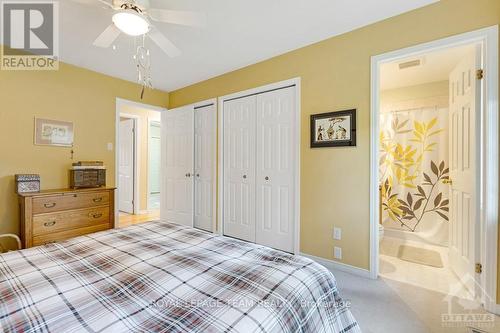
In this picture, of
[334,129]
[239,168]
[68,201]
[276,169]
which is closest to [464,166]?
[334,129]

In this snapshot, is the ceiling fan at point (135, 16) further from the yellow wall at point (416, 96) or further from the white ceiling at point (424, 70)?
the yellow wall at point (416, 96)

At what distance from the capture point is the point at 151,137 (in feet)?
17.5

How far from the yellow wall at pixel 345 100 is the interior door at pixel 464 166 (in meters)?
0.47

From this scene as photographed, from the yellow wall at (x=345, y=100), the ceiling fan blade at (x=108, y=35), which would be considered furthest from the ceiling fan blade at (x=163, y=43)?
the yellow wall at (x=345, y=100)

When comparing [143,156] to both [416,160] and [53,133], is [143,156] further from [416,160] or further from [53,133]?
[416,160]

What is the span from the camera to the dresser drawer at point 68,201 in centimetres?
249

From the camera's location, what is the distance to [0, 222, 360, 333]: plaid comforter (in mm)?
757

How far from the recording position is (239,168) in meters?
3.32

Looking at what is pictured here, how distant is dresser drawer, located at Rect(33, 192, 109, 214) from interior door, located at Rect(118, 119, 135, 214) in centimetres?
218

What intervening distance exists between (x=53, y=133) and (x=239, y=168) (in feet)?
8.24

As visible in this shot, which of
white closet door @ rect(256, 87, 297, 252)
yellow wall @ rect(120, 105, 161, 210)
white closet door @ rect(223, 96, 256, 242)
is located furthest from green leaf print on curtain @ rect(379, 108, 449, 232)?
yellow wall @ rect(120, 105, 161, 210)

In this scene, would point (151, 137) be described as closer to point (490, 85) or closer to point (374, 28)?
point (374, 28)

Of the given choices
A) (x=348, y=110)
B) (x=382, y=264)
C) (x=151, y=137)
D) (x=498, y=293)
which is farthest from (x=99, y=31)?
(x=498, y=293)

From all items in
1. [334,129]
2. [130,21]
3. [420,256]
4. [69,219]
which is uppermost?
[130,21]
